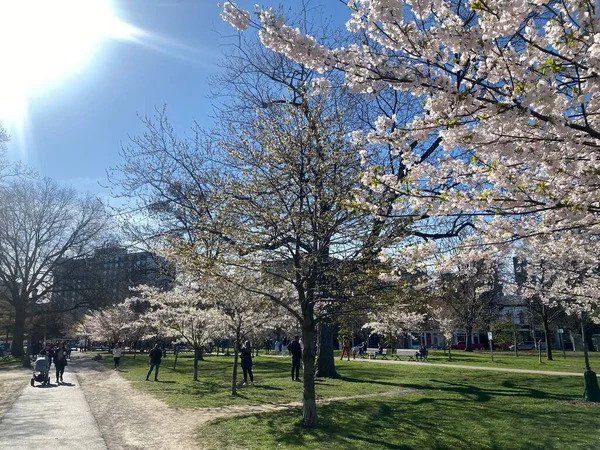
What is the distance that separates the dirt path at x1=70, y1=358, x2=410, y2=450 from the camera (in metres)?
8.23

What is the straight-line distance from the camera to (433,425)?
9180 millimetres

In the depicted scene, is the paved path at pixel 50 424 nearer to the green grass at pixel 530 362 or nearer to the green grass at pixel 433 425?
the green grass at pixel 433 425

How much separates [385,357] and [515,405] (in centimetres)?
2497

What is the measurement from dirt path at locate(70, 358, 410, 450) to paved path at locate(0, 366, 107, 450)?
258 millimetres

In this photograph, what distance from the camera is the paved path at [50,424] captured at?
7918mm

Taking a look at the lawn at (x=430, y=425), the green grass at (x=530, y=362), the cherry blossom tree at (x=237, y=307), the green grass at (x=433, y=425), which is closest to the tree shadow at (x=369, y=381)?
the green grass at (x=433, y=425)

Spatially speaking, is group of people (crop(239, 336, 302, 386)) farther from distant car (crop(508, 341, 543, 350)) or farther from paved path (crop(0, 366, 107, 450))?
distant car (crop(508, 341, 543, 350))

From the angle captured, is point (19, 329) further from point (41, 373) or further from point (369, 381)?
point (369, 381)

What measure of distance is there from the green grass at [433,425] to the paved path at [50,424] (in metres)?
2.14

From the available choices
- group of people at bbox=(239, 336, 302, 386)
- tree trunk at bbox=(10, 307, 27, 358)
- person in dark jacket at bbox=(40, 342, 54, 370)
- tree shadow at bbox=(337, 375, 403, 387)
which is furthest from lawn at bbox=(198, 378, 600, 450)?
tree trunk at bbox=(10, 307, 27, 358)

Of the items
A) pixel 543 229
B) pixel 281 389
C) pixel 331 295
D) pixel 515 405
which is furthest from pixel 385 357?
pixel 543 229

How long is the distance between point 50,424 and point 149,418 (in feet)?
6.35

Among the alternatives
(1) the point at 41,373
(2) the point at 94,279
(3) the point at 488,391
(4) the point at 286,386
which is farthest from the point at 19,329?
(3) the point at 488,391

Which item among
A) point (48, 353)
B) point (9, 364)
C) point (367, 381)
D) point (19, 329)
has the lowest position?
point (9, 364)
